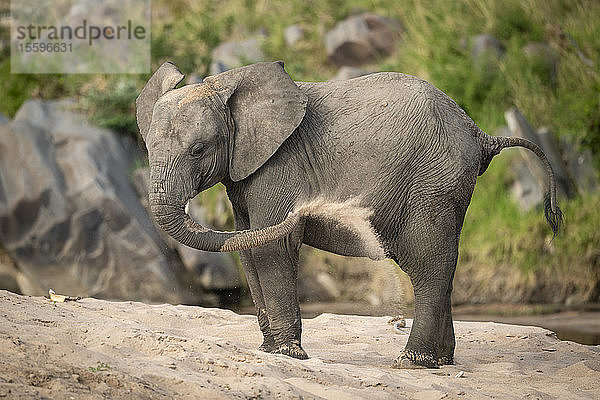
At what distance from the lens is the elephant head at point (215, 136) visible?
675 cm

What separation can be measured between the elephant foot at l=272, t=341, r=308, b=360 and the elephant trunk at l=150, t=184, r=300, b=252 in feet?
3.14

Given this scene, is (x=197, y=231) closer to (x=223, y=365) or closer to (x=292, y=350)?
(x=292, y=350)

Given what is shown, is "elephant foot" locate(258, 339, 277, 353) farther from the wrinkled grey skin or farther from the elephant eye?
the elephant eye

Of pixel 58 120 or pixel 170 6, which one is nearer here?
pixel 58 120

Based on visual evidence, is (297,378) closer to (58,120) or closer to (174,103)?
(174,103)

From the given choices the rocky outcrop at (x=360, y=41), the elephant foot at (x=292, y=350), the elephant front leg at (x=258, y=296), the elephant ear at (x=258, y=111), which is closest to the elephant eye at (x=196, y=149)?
the elephant ear at (x=258, y=111)

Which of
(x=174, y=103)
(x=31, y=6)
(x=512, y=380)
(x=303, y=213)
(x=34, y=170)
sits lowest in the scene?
(x=512, y=380)

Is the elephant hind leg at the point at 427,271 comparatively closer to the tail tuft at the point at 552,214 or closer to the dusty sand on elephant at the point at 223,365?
the dusty sand on elephant at the point at 223,365

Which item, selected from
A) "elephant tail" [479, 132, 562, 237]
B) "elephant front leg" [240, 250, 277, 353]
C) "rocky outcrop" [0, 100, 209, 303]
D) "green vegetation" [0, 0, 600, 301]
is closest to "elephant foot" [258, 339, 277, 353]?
"elephant front leg" [240, 250, 277, 353]

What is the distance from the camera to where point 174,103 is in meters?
6.95

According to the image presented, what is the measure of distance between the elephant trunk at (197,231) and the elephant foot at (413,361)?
1525mm

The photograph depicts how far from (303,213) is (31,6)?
691 inches

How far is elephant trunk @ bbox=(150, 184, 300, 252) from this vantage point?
6.71 meters

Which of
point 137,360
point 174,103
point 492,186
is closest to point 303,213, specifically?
point 174,103
